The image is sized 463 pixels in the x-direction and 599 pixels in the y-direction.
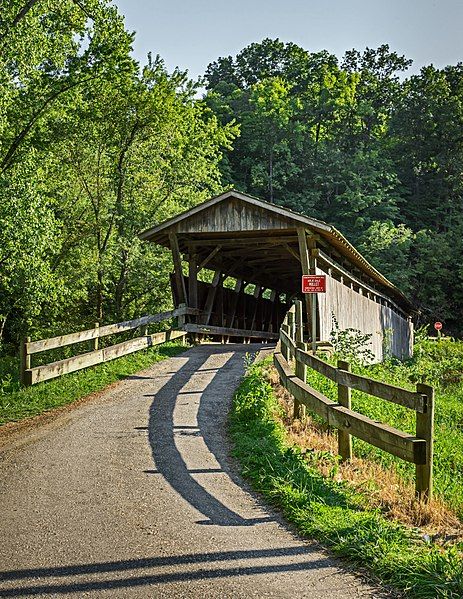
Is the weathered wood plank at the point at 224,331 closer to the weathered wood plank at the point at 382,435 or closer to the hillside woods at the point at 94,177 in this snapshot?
the hillside woods at the point at 94,177

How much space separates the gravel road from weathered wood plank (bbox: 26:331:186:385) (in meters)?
1.52

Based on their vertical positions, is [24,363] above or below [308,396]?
above

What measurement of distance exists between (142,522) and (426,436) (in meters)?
2.36

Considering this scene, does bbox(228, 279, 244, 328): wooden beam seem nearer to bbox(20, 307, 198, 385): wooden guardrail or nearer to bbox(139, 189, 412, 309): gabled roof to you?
bbox(139, 189, 412, 309): gabled roof

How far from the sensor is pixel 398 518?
543cm

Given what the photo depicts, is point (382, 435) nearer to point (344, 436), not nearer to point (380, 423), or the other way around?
point (380, 423)

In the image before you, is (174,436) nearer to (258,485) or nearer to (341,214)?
(258,485)

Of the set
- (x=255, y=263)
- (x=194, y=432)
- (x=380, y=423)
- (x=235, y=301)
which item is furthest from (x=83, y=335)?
(x=255, y=263)

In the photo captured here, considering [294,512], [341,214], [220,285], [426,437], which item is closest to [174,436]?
[294,512]

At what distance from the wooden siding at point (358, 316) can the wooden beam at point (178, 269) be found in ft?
13.1

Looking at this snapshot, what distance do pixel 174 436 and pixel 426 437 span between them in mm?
3498

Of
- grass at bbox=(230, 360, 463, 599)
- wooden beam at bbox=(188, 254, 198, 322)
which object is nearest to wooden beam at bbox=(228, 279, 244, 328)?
wooden beam at bbox=(188, 254, 198, 322)

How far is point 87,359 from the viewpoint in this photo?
11773 millimetres

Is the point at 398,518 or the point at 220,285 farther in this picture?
the point at 220,285
